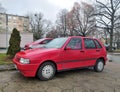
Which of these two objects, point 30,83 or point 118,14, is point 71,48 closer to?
point 30,83

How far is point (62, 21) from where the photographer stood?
46.8 metres

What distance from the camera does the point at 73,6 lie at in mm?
41812

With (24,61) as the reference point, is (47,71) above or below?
below

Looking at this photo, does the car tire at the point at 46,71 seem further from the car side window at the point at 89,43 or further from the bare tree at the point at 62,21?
the bare tree at the point at 62,21

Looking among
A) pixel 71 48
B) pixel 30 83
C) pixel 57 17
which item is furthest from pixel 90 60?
pixel 57 17

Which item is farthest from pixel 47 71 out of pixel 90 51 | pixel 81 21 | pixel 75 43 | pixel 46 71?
pixel 81 21

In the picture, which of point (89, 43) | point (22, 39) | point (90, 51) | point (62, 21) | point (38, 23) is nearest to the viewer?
point (90, 51)

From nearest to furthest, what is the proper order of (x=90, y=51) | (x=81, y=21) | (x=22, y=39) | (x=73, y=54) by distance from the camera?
(x=73, y=54), (x=90, y=51), (x=22, y=39), (x=81, y=21)

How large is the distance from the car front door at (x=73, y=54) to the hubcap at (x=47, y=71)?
577mm

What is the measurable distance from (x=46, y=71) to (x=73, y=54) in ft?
4.34

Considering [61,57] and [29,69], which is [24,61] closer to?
[29,69]

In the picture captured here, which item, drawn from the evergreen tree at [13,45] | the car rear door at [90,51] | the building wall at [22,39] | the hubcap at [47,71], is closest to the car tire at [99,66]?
the car rear door at [90,51]

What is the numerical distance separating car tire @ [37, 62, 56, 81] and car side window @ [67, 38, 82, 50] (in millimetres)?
1142

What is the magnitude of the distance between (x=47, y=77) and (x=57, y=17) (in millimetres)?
45250
